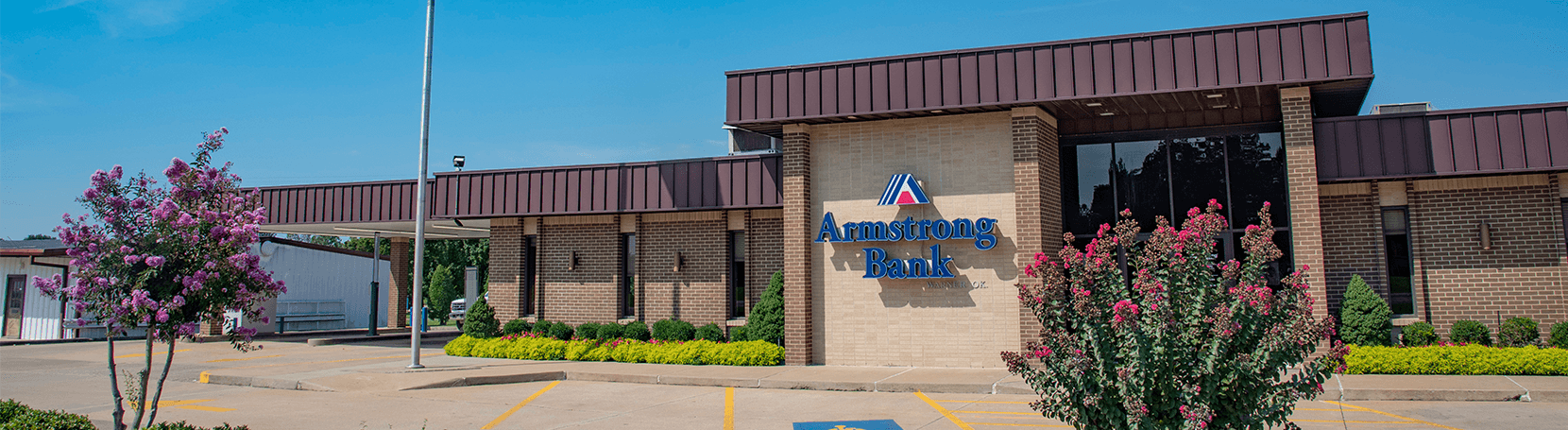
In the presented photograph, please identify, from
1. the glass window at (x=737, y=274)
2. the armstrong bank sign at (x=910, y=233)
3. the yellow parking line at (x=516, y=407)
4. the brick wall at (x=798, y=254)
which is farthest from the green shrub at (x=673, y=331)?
the armstrong bank sign at (x=910, y=233)

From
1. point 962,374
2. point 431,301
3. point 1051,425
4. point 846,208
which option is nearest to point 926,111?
point 846,208

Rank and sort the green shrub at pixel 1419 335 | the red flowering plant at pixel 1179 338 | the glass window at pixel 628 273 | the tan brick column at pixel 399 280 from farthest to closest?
the tan brick column at pixel 399 280, the glass window at pixel 628 273, the green shrub at pixel 1419 335, the red flowering plant at pixel 1179 338

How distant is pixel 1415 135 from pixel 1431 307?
3.35 meters

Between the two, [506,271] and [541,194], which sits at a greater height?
[541,194]

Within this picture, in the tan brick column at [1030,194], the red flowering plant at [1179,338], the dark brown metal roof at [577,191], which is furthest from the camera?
the dark brown metal roof at [577,191]

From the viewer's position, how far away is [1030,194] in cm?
1720

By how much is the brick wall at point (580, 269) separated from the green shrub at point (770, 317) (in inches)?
187

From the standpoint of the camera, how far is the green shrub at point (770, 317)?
19.9 metres

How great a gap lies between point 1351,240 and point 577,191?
17.2 meters

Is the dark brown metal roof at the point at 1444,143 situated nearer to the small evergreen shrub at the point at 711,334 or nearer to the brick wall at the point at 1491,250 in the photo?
the brick wall at the point at 1491,250

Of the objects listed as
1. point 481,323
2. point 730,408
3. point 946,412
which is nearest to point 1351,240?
point 946,412

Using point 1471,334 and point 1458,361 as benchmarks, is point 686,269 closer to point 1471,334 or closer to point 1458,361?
point 1458,361

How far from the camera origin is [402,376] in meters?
17.2

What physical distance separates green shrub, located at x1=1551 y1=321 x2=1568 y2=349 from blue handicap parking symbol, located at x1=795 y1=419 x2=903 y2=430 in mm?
12426
